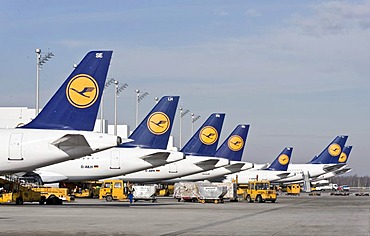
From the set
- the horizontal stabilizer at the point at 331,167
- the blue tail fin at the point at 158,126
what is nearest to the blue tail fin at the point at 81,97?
the blue tail fin at the point at 158,126

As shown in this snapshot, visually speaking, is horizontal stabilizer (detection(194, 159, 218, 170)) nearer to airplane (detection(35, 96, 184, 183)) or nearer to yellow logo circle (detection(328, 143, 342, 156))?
airplane (detection(35, 96, 184, 183))

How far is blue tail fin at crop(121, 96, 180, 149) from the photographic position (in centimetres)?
5888

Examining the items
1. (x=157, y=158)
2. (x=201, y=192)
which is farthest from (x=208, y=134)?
(x=157, y=158)

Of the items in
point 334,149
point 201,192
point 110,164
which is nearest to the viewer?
point 110,164

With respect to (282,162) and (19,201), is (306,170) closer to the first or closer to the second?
(282,162)

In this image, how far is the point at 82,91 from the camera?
42.0m

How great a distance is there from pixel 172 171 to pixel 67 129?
2863cm

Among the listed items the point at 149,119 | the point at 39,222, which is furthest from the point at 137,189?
the point at 39,222

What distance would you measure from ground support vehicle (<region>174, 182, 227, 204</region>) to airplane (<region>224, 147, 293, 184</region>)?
38397 millimetres

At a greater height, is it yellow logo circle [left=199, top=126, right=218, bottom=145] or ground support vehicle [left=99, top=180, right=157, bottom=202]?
yellow logo circle [left=199, top=126, right=218, bottom=145]

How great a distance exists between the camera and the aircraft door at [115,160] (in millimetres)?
56312

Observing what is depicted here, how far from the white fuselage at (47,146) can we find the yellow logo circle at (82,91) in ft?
5.71

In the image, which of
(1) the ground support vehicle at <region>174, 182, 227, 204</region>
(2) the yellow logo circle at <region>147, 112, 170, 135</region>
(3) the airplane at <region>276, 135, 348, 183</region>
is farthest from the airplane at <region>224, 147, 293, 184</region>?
(2) the yellow logo circle at <region>147, 112, 170, 135</region>

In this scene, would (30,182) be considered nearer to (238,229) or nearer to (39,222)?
(39,222)
